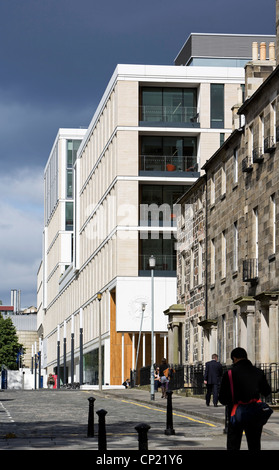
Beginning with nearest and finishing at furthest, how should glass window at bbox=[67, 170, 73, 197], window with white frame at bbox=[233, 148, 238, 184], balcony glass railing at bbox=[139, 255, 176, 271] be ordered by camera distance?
1. window with white frame at bbox=[233, 148, 238, 184]
2. balcony glass railing at bbox=[139, 255, 176, 271]
3. glass window at bbox=[67, 170, 73, 197]

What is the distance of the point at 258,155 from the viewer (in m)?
35.1

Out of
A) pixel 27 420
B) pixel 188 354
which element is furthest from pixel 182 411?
pixel 188 354

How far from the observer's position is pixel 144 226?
69.4 meters

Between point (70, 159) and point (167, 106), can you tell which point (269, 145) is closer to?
point (167, 106)

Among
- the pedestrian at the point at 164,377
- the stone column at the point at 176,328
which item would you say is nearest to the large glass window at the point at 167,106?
the stone column at the point at 176,328

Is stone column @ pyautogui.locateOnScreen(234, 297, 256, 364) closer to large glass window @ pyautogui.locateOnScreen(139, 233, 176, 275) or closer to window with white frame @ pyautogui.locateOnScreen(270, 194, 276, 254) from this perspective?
window with white frame @ pyautogui.locateOnScreen(270, 194, 276, 254)

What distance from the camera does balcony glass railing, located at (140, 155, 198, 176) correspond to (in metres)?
70.3

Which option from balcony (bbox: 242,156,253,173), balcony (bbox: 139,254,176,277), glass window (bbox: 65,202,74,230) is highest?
glass window (bbox: 65,202,74,230)

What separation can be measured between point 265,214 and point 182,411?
8.07 m

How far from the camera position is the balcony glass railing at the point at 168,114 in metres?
70.9

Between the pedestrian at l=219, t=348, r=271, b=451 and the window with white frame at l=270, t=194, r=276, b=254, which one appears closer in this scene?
the pedestrian at l=219, t=348, r=271, b=451

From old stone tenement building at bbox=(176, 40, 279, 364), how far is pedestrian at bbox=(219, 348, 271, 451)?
2032cm

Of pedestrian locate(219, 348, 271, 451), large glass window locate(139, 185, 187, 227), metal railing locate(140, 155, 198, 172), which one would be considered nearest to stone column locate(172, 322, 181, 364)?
large glass window locate(139, 185, 187, 227)

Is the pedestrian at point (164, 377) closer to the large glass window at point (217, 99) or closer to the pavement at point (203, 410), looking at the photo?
the pavement at point (203, 410)
